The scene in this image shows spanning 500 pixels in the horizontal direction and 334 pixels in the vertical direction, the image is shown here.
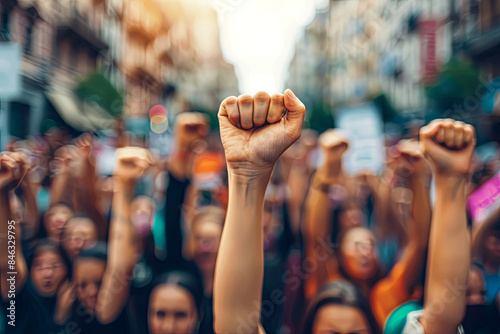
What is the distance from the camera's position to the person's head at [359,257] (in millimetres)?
1398

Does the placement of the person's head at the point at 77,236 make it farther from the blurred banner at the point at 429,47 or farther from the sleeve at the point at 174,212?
the blurred banner at the point at 429,47

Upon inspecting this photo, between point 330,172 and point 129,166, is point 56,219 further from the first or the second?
point 330,172

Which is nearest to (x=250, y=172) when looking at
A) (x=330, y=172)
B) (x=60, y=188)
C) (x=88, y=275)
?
(x=330, y=172)

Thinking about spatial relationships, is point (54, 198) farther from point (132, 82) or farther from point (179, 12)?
point (179, 12)

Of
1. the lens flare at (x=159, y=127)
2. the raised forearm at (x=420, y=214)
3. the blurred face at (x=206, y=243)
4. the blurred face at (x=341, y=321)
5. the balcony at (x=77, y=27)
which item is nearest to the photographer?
the blurred face at (x=341, y=321)

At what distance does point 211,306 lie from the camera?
129 centimetres

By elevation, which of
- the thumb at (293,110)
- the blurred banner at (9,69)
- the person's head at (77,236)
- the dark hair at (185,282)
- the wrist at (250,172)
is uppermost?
the blurred banner at (9,69)

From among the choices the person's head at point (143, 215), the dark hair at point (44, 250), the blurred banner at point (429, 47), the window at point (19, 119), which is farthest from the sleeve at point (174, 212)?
the blurred banner at point (429, 47)

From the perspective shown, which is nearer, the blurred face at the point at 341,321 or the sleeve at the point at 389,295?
the blurred face at the point at 341,321

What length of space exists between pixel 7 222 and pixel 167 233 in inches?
19.2

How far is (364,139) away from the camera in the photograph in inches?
85.0

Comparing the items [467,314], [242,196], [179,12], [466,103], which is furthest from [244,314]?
[179,12]

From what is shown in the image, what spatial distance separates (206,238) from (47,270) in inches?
22.3

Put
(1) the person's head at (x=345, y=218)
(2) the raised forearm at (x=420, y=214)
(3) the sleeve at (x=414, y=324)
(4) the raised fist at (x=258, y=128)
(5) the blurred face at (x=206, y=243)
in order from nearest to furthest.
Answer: (4) the raised fist at (x=258, y=128)
(3) the sleeve at (x=414, y=324)
(2) the raised forearm at (x=420, y=214)
(5) the blurred face at (x=206, y=243)
(1) the person's head at (x=345, y=218)
